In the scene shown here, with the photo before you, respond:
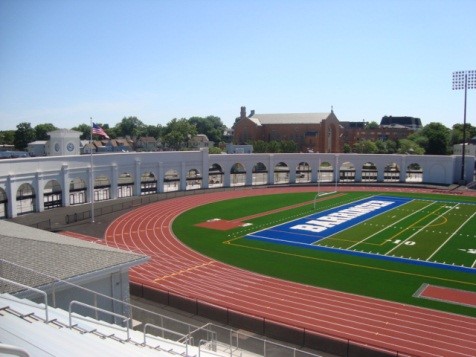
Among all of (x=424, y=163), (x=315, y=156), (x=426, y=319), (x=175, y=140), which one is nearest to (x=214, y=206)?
(x=315, y=156)

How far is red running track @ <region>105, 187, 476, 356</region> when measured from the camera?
18.2 meters

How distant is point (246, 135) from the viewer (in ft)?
378

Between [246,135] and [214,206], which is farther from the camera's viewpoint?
[246,135]

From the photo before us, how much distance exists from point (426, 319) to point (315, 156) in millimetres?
48128

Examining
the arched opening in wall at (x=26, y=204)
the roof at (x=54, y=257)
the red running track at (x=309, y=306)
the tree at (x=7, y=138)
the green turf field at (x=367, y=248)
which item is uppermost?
the tree at (x=7, y=138)

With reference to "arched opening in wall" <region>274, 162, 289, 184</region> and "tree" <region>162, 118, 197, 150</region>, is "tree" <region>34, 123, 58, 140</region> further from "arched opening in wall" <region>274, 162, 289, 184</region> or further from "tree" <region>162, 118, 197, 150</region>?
"arched opening in wall" <region>274, 162, 289, 184</region>

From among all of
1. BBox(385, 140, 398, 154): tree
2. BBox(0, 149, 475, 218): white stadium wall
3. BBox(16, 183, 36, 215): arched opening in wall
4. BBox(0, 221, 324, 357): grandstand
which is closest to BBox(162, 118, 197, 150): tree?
BBox(0, 149, 475, 218): white stadium wall

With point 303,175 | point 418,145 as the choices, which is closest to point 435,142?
point 418,145

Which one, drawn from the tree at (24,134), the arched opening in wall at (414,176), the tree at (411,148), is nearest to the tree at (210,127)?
the tree at (24,134)

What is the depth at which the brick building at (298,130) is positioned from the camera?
352 feet

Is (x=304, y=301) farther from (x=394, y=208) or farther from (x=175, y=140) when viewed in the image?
(x=175, y=140)

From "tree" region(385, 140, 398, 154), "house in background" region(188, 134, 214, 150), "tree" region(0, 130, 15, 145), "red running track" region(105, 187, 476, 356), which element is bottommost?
"red running track" region(105, 187, 476, 356)

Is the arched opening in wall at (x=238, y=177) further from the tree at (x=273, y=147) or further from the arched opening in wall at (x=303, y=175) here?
the tree at (x=273, y=147)

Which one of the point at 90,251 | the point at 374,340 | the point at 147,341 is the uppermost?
the point at 90,251
